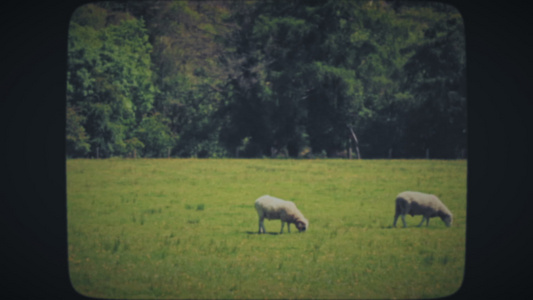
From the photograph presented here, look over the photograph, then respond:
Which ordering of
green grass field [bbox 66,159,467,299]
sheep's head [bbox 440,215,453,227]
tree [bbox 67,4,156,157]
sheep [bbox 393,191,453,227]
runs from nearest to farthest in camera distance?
1. green grass field [bbox 66,159,467,299]
2. sheep [bbox 393,191,453,227]
3. sheep's head [bbox 440,215,453,227]
4. tree [bbox 67,4,156,157]

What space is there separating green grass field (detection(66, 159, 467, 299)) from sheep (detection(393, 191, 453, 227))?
1.13 feet

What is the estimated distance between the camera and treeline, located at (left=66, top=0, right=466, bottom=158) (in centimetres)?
2275

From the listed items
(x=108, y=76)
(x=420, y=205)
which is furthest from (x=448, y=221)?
(x=108, y=76)

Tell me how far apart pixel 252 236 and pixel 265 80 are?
1715 cm

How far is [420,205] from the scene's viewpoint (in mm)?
12680

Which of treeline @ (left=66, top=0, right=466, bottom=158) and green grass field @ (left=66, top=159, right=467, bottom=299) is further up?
treeline @ (left=66, top=0, right=466, bottom=158)

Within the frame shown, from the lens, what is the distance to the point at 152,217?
49.0 feet

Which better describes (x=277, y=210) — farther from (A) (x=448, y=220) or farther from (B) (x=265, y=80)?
(B) (x=265, y=80)

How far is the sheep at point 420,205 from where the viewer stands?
12641 millimetres

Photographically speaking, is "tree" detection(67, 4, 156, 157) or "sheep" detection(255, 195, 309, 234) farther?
"tree" detection(67, 4, 156, 157)

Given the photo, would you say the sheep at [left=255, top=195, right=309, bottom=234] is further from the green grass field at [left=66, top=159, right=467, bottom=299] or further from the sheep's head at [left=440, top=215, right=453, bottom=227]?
the sheep's head at [left=440, top=215, right=453, bottom=227]

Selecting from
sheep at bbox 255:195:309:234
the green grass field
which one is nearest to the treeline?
the green grass field

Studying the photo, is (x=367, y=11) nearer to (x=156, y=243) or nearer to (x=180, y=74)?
(x=180, y=74)

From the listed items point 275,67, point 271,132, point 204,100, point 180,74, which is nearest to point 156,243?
point 271,132
